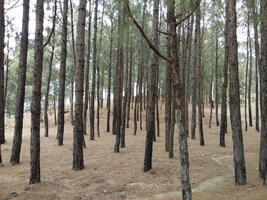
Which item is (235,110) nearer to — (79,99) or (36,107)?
(79,99)

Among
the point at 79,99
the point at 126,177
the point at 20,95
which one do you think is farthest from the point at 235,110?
the point at 20,95

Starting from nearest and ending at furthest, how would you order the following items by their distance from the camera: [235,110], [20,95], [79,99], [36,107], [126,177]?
[235,110], [36,107], [126,177], [79,99], [20,95]

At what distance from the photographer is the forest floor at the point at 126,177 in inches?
358

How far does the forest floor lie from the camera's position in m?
9.09

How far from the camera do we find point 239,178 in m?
9.53

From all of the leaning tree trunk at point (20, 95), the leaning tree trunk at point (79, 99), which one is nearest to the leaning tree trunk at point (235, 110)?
the leaning tree trunk at point (79, 99)

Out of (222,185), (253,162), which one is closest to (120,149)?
(253,162)

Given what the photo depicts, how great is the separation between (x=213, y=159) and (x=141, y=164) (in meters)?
2.86

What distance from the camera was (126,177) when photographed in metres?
10.6

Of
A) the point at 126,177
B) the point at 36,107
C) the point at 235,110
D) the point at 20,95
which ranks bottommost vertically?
the point at 126,177

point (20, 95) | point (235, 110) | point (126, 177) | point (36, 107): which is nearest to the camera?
point (235, 110)

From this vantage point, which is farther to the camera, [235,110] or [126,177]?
[126,177]

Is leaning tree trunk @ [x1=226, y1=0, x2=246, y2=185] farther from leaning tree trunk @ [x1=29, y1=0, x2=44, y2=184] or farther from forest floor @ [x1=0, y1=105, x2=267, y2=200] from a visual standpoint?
leaning tree trunk @ [x1=29, y1=0, x2=44, y2=184]

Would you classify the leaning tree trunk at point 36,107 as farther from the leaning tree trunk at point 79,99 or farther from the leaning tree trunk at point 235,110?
the leaning tree trunk at point 235,110
